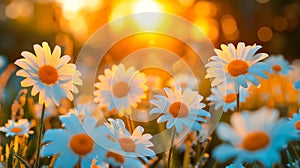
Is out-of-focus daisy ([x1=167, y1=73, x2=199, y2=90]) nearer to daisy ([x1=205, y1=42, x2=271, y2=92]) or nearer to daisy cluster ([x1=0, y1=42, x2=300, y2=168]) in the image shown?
daisy cluster ([x1=0, y1=42, x2=300, y2=168])

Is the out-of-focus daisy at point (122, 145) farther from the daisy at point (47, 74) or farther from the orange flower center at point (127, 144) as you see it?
the daisy at point (47, 74)

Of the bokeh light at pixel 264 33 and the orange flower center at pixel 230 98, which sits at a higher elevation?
the bokeh light at pixel 264 33

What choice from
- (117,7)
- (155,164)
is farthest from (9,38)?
(155,164)

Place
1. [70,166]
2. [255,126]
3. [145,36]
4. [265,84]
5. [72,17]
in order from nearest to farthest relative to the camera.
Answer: [255,126], [70,166], [265,84], [145,36], [72,17]

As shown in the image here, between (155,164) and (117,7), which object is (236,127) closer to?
(155,164)

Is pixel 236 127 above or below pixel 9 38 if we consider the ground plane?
below

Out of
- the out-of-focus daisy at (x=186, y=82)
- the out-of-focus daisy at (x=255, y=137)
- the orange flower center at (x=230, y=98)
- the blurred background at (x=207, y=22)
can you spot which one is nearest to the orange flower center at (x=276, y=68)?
the out-of-focus daisy at (x=186, y=82)

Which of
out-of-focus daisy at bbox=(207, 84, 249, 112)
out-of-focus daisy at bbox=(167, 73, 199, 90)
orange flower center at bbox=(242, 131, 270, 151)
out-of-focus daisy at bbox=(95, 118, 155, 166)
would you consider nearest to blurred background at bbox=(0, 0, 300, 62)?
out-of-focus daisy at bbox=(167, 73, 199, 90)
